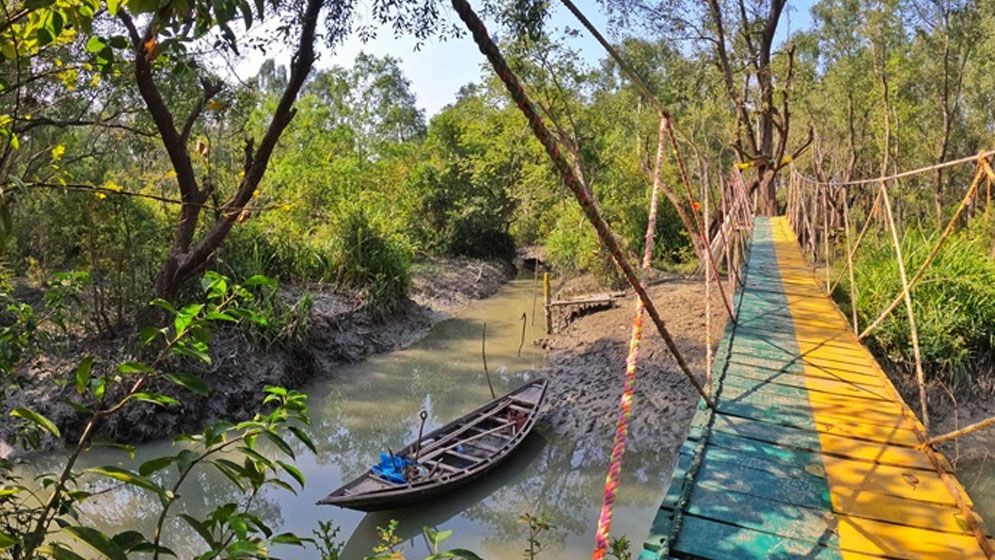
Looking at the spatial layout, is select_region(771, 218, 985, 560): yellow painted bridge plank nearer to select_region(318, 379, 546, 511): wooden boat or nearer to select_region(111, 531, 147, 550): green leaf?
select_region(111, 531, 147, 550): green leaf

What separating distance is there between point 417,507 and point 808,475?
3.06m

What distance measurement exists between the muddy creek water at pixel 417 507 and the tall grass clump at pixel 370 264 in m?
1.67

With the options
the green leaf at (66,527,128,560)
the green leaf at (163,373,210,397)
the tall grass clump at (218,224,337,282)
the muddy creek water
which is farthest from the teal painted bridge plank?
the tall grass clump at (218,224,337,282)

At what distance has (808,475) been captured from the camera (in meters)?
2.29

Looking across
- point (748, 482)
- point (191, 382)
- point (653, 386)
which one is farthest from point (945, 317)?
point (191, 382)

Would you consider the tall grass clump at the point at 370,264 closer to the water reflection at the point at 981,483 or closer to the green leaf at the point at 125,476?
the water reflection at the point at 981,483

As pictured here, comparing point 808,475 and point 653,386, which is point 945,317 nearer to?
point 653,386

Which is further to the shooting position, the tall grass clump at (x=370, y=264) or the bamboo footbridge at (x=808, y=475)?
the tall grass clump at (x=370, y=264)

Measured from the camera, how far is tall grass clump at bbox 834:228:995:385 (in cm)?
599

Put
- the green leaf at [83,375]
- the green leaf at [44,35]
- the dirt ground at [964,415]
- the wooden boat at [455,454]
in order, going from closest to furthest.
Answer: the green leaf at [83,375] → the green leaf at [44,35] → the wooden boat at [455,454] → the dirt ground at [964,415]

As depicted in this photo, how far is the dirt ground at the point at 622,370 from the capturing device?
601 cm

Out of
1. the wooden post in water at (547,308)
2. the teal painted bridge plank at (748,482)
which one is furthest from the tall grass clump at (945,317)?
the wooden post in water at (547,308)

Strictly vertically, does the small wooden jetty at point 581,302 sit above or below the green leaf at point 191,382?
below

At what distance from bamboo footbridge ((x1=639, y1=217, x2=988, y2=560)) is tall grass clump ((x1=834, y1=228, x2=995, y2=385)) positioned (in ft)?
9.27
